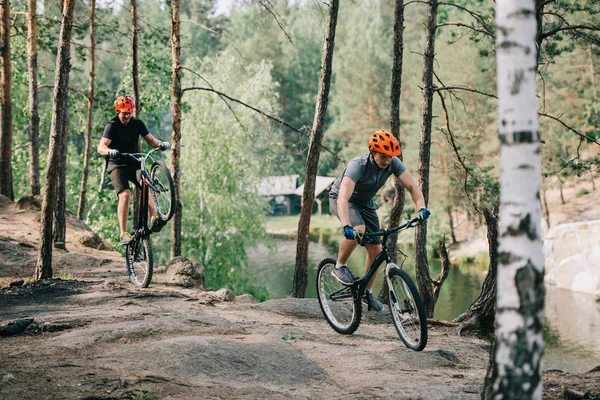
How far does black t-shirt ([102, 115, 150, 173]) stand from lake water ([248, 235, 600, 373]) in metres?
15.3

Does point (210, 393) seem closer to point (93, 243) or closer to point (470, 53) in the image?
point (93, 243)

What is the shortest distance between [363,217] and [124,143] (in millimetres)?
3836

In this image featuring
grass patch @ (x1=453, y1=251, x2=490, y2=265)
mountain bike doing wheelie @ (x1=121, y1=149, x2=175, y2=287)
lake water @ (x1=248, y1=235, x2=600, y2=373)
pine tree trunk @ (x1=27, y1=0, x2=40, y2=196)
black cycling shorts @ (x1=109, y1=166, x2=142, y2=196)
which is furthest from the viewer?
grass patch @ (x1=453, y1=251, x2=490, y2=265)

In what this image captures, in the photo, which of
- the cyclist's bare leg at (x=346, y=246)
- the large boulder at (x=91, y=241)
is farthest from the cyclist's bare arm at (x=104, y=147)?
the large boulder at (x=91, y=241)

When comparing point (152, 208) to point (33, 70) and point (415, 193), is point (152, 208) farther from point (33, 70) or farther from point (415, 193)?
point (33, 70)

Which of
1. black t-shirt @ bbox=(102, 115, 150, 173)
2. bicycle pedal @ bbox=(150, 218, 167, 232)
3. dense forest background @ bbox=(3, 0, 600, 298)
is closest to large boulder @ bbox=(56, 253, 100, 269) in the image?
black t-shirt @ bbox=(102, 115, 150, 173)

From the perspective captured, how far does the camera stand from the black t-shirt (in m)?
9.11

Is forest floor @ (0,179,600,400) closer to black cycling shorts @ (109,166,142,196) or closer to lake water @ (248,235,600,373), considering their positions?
black cycling shorts @ (109,166,142,196)

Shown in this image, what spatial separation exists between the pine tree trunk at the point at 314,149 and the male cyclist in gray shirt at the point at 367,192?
4.60m

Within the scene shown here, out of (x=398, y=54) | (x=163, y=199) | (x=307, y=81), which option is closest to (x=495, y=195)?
(x=398, y=54)

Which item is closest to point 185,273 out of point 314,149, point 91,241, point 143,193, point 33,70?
point 143,193

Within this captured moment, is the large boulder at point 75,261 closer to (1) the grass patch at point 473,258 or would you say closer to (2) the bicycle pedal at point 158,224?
(2) the bicycle pedal at point 158,224

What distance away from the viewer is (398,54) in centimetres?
1255

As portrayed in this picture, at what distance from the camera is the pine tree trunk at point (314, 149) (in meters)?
11.8
